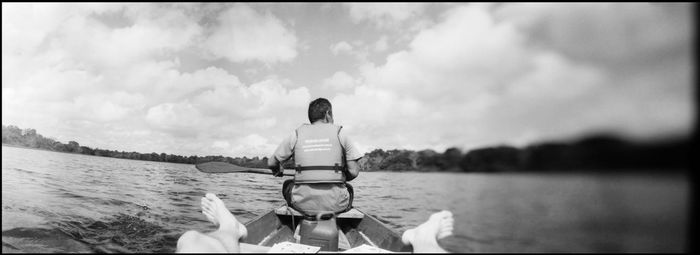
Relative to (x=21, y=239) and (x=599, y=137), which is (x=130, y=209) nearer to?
(x=21, y=239)

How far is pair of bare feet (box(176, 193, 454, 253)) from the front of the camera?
2012mm

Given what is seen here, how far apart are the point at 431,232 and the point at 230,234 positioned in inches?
63.6

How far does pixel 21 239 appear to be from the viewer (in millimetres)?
4277

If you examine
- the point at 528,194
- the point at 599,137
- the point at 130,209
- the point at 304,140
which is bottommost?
the point at 130,209

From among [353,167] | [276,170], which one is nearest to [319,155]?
[353,167]

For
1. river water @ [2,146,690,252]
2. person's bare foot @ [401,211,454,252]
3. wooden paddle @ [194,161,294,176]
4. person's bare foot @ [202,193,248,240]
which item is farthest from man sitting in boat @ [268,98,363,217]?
wooden paddle @ [194,161,294,176]

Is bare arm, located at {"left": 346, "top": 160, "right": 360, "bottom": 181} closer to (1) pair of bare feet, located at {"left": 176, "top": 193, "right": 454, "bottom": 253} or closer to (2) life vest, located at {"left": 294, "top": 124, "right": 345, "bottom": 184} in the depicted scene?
(2) life vest, located at {"left": 294, "top": 124, "right": 345, "bottom": 184}

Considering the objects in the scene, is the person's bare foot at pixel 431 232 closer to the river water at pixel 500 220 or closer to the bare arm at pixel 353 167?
the river water at pixel 500 220

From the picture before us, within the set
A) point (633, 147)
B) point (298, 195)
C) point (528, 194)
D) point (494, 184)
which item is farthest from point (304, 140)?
point (528, 194)

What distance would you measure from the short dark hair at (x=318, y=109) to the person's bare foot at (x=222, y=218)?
132 centimetres

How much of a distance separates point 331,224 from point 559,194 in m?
8.40

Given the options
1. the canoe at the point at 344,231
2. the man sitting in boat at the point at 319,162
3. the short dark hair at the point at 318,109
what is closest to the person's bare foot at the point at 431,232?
the canoe at the point at 344,231

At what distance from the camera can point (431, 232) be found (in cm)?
254

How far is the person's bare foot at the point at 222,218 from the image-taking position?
273cm
